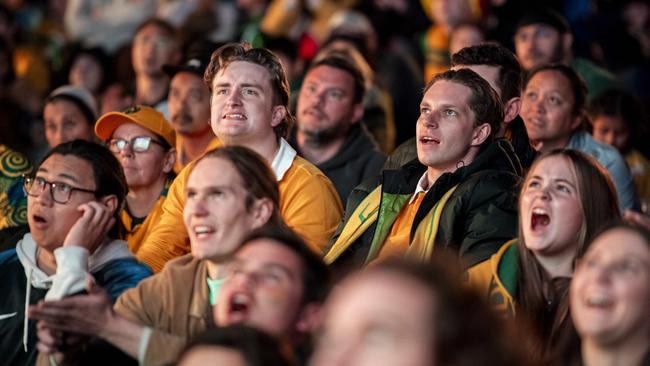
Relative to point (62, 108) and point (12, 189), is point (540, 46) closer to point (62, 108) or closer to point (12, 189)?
point (62, 108)

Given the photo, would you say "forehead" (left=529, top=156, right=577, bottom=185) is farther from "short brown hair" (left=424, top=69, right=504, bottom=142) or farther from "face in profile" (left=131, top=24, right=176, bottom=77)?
"face in profile" (left=131, top=24, right=176, bottom=77)

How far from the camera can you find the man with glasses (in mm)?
6848

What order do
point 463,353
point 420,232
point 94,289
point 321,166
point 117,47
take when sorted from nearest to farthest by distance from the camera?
point 463,353
point 94,289
point 420,232
point 321,166
point 117,47

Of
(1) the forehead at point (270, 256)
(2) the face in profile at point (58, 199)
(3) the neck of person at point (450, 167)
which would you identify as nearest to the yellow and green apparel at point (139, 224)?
(2) the face in profile at point (58, 199)

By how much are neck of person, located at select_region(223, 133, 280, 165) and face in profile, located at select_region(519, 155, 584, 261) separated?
5.06 feet

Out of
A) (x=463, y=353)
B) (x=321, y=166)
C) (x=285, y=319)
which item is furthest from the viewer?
(x=321, y=166)

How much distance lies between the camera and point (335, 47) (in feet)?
30.0

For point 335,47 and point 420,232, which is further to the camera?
point 335,47

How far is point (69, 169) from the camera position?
5547 mm

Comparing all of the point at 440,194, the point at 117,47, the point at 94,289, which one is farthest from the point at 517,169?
the point at 117,47

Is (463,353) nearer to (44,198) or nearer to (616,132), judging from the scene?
(44,198)

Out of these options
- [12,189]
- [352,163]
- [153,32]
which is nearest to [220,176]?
[12,189]

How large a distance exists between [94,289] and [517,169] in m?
1.95

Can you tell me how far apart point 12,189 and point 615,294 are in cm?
385
